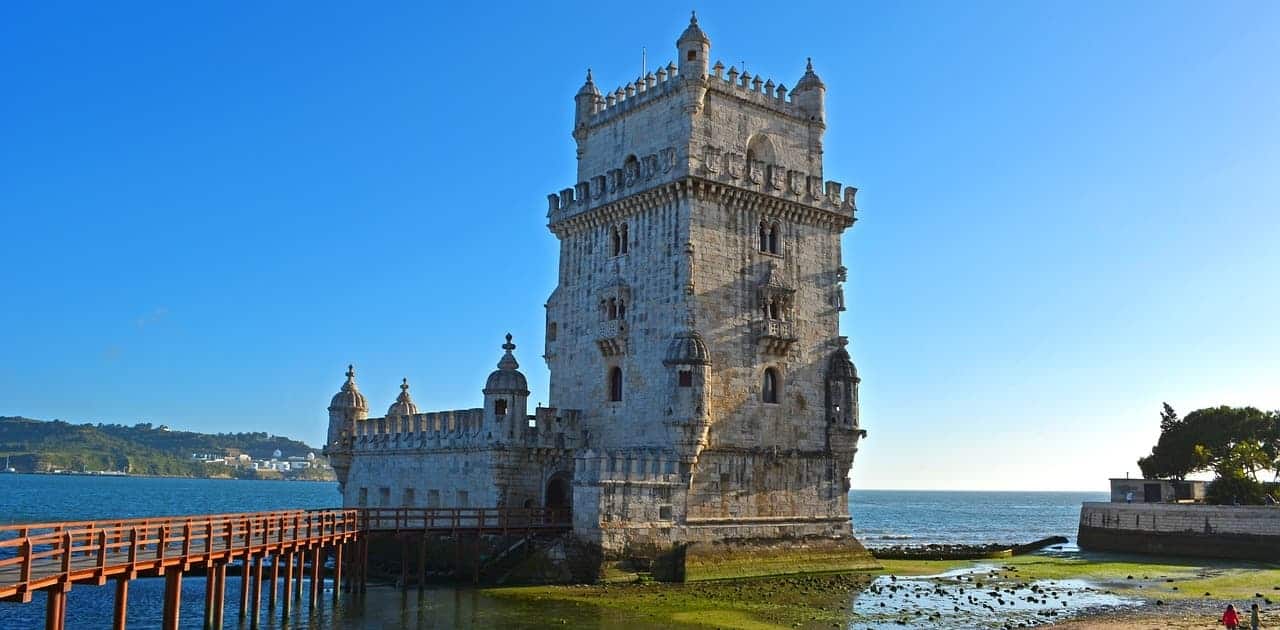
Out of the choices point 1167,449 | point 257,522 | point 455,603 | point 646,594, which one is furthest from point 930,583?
point 1167,449

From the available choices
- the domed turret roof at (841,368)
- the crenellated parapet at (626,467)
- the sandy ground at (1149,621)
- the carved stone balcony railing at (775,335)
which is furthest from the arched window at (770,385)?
the sandy ground at (1149,621)

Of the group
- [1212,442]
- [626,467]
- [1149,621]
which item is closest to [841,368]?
[626,467]

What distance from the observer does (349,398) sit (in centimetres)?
5288

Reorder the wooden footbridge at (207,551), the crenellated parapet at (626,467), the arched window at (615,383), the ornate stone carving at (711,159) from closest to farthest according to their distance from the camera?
the wooden footbridge at (207,551), the crenellated parapet at (626,467), the ornate stone carving at (711,159), the arched window at (615,383)

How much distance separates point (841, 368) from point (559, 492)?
12.5 metres

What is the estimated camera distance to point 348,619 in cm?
3234

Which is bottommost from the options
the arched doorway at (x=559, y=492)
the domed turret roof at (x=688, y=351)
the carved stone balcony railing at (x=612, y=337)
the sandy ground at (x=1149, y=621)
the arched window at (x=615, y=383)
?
the sandy ground at (x=1149, y=621)

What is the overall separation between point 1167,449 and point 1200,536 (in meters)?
18.5

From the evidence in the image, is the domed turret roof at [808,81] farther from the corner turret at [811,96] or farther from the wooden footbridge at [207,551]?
the wooden footbridge at [207,551]

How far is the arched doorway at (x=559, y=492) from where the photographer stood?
4400 centimetres

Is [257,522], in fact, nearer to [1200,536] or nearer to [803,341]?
[803,341]

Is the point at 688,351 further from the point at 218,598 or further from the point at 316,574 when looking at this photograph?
the point at 218,598

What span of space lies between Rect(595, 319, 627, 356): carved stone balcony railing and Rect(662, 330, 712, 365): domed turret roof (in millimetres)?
3021

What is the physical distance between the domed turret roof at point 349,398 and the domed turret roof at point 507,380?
483 inches
